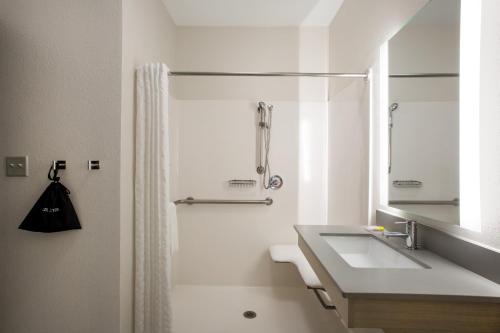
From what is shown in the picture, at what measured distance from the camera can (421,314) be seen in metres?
0.93

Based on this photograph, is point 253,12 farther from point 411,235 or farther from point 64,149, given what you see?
point 411,235

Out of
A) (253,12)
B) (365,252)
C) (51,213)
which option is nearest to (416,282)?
(365,252)

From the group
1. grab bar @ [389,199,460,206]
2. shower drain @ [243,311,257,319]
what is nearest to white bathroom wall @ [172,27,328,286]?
shower drain @ [243,311,257,319]

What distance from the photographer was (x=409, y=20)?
1509 mm

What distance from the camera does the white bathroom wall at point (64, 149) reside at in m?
1.72

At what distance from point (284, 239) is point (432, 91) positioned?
79.5 inches

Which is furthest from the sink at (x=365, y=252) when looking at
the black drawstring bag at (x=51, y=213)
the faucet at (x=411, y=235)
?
the black drawstring bag at (x=51, y=213)

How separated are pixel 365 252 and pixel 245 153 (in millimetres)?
1631

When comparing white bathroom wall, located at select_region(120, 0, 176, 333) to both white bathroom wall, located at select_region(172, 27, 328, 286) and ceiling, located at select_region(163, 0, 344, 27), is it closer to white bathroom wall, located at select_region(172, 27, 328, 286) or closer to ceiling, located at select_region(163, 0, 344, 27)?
ceiling, located at select_region(163, 0, 344, 27)

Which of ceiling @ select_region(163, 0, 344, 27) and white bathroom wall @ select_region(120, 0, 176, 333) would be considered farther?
ceiling @ select_region(163, 0, 344, 27)

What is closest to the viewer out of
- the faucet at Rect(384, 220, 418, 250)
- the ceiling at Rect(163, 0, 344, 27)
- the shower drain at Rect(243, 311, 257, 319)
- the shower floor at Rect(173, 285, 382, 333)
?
the faucet at Rect(384, 220, 418, 250)

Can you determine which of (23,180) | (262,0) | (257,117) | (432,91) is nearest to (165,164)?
(23,180)

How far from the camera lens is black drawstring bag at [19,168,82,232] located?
5.26ft

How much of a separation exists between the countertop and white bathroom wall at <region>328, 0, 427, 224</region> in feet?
2.89
